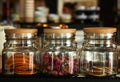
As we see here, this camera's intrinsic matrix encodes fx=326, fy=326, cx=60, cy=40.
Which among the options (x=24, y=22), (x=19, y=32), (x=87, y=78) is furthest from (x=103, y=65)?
(x=24, y=22)

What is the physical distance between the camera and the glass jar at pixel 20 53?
1.15 meters

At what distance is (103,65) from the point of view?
1168 mm

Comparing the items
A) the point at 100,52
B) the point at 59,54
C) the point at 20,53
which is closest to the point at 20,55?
the point at 20,53

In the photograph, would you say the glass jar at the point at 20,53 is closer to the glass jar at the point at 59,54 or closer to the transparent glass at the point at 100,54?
the glass jar at the point at 59,54

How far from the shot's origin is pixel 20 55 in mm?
1164

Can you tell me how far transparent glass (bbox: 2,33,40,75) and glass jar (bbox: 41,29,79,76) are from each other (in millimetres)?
36

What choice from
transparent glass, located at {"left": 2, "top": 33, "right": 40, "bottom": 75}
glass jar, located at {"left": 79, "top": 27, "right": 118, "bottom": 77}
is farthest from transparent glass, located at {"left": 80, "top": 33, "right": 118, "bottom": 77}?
transparent glass, located at {"left": 2, "top": 33, "right": 40, "bottom": 75}

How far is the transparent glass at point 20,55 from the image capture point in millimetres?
1154

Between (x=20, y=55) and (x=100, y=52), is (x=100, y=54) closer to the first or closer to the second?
(x=100, y=52)

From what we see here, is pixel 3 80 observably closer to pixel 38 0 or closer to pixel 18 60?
pixel 18 60

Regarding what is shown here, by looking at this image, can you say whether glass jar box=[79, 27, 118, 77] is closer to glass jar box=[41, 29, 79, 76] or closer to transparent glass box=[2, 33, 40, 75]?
glass jar box=[41, 29, 79, 76]

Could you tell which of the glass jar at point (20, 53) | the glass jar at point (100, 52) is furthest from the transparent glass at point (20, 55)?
the glass jar at point (100, 52)

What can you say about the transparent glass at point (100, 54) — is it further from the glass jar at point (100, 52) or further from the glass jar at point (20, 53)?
the glass jar at point (20, 53)

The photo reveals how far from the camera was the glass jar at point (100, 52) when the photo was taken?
1.15 m
